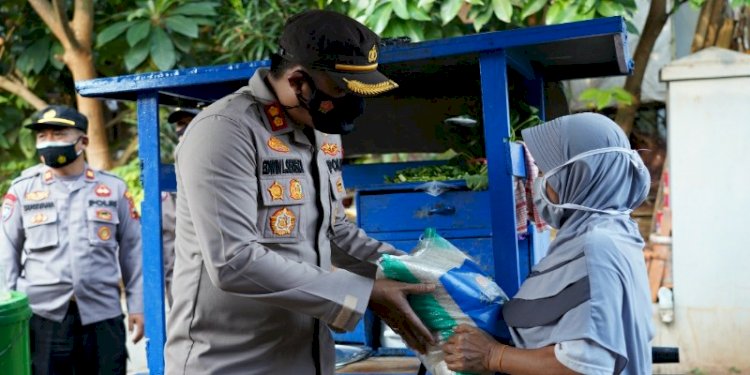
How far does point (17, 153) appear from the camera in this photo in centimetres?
785

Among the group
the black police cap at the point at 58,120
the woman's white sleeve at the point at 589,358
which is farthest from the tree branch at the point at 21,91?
the woman's white sleeve at the point at 589,358

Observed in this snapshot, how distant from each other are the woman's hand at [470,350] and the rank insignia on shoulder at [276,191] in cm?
58

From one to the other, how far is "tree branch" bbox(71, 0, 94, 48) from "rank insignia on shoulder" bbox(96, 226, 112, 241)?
7.89 feet

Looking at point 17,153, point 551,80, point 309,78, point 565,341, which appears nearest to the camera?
point 565,341

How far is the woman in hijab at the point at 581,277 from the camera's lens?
2.10m

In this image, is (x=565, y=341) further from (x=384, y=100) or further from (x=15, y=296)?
(x=384, y=100)

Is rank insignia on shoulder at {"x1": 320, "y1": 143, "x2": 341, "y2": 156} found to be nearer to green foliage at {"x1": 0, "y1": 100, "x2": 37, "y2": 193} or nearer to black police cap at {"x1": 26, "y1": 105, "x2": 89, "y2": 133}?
black police cap at {"x1": 26, "y1": 105, "x2": 89, "y2": 133}

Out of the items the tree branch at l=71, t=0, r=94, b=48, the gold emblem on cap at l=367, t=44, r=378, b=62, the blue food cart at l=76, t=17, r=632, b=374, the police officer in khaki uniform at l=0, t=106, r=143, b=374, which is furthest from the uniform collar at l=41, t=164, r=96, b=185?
the gold emblem on cap at l=367, t=44, r=378, b=62

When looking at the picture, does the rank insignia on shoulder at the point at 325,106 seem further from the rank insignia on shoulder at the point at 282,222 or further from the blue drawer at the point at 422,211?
the blue drawer at the point at 422,211

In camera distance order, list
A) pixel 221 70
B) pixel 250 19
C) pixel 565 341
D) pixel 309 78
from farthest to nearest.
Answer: pixel 250 19 < pixel 221 70 < pixel 309 78 < pixel 565 341

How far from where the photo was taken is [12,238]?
450cm

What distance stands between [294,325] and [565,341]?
0.68m

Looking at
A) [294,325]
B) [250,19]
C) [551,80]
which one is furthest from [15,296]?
[250,19]

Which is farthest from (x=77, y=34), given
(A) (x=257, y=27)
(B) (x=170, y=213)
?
(B) (x=170, y=213)
